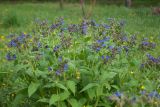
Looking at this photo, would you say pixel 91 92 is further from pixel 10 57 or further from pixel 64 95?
pixel 10 57

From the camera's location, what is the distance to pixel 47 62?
448 centimetres

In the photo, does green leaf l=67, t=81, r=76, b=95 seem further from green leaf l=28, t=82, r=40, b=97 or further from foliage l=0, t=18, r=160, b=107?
green leaf l=28, t=82, r=40, b=97

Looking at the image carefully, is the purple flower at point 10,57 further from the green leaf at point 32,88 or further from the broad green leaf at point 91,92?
the broad green leaf at point 91,92

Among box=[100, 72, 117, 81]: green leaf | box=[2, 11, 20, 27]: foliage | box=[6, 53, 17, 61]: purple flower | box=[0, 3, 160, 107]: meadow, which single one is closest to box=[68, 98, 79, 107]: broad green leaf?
box=[0, 3, 160, 107]: meadow

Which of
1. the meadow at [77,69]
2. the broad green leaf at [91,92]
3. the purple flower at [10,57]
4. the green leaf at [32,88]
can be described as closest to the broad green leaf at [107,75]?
the meadow at [77,69]

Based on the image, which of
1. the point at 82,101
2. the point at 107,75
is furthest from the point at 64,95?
the point at 107,75

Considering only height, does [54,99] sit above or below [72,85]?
below

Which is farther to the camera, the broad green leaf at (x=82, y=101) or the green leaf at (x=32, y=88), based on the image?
the broad green leaf at (x=82, y=101)

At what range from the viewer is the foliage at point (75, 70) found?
4.17 metres

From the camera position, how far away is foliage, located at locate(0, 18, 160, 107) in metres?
4.17

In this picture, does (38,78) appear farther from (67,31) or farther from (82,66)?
(67,31)

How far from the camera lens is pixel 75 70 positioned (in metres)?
4.33

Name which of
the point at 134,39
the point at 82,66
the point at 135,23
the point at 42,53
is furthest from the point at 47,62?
the point at 135,23

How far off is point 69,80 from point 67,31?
130 cm
